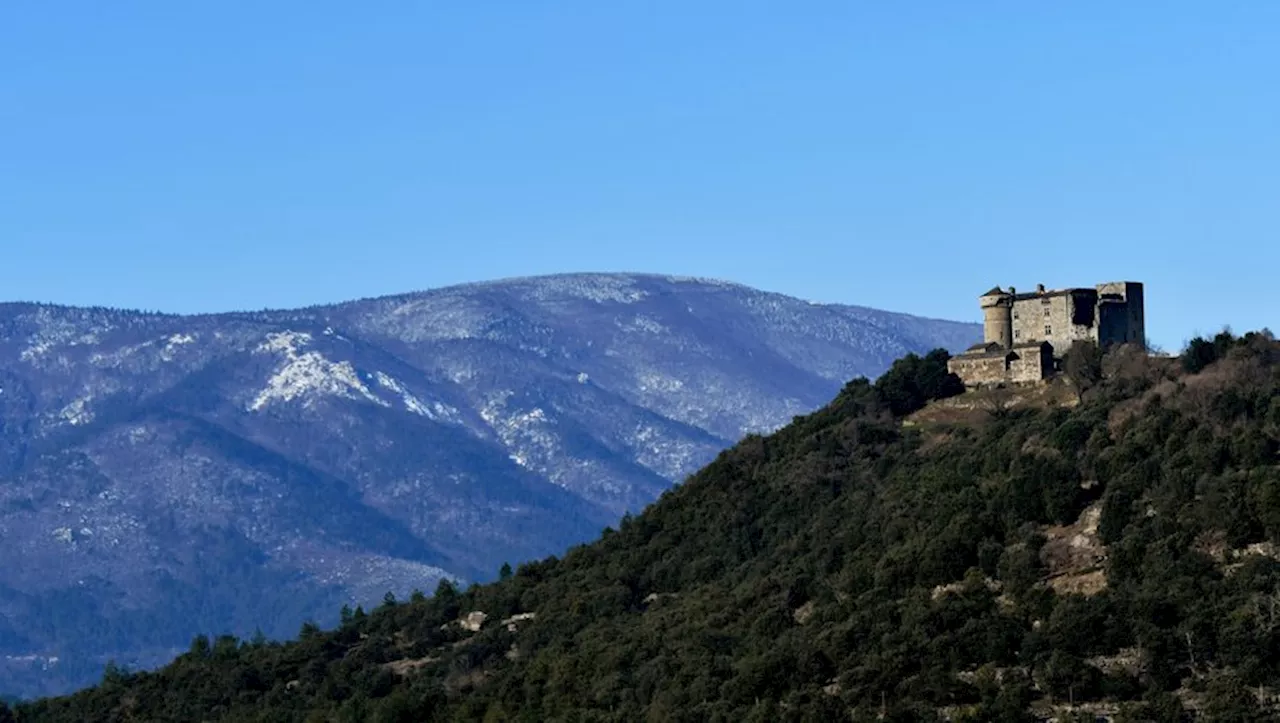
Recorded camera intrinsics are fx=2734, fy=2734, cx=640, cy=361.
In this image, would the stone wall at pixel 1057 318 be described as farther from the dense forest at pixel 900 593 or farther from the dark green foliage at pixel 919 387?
the dark green foliage at pixel 919 387

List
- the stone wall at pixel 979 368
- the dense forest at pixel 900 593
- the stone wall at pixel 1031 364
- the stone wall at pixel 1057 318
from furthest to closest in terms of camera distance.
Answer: the stone wall at pixel 979 368, the stone wall at pixel 1057 318, the stone wall at pixel 1031 364, the dense forest at pixel 900 593

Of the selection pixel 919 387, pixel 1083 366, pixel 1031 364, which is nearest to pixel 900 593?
pixel 1083 366

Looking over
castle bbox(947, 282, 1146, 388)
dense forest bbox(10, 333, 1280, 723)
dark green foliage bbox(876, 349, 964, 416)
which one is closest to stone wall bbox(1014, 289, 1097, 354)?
castle bbox(947, 282, 1146, 388)

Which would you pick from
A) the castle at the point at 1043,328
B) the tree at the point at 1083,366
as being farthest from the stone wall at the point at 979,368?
the tree at the point at 1083,366

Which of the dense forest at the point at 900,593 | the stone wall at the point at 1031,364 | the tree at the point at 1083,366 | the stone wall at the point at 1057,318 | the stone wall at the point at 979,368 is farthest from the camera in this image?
the stone wall at the point at 979,368

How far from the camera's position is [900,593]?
126m

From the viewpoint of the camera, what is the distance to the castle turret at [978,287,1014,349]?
521ft

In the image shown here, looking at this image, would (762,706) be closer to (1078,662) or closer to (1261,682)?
(1078,662)

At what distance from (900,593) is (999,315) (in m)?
37.4

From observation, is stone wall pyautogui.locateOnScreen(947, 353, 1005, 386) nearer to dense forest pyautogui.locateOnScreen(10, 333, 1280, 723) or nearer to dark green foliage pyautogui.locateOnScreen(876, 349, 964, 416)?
dark green foliage pyautogui.locateOnScreen(876, 349, 964, 416)

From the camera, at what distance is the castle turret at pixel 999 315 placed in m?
159

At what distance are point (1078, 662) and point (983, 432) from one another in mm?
38995

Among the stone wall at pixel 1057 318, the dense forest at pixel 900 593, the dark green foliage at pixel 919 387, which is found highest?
the stone wall at pixel 1057 318

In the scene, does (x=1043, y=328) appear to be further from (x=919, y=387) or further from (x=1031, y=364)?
(x=919, y=387)
